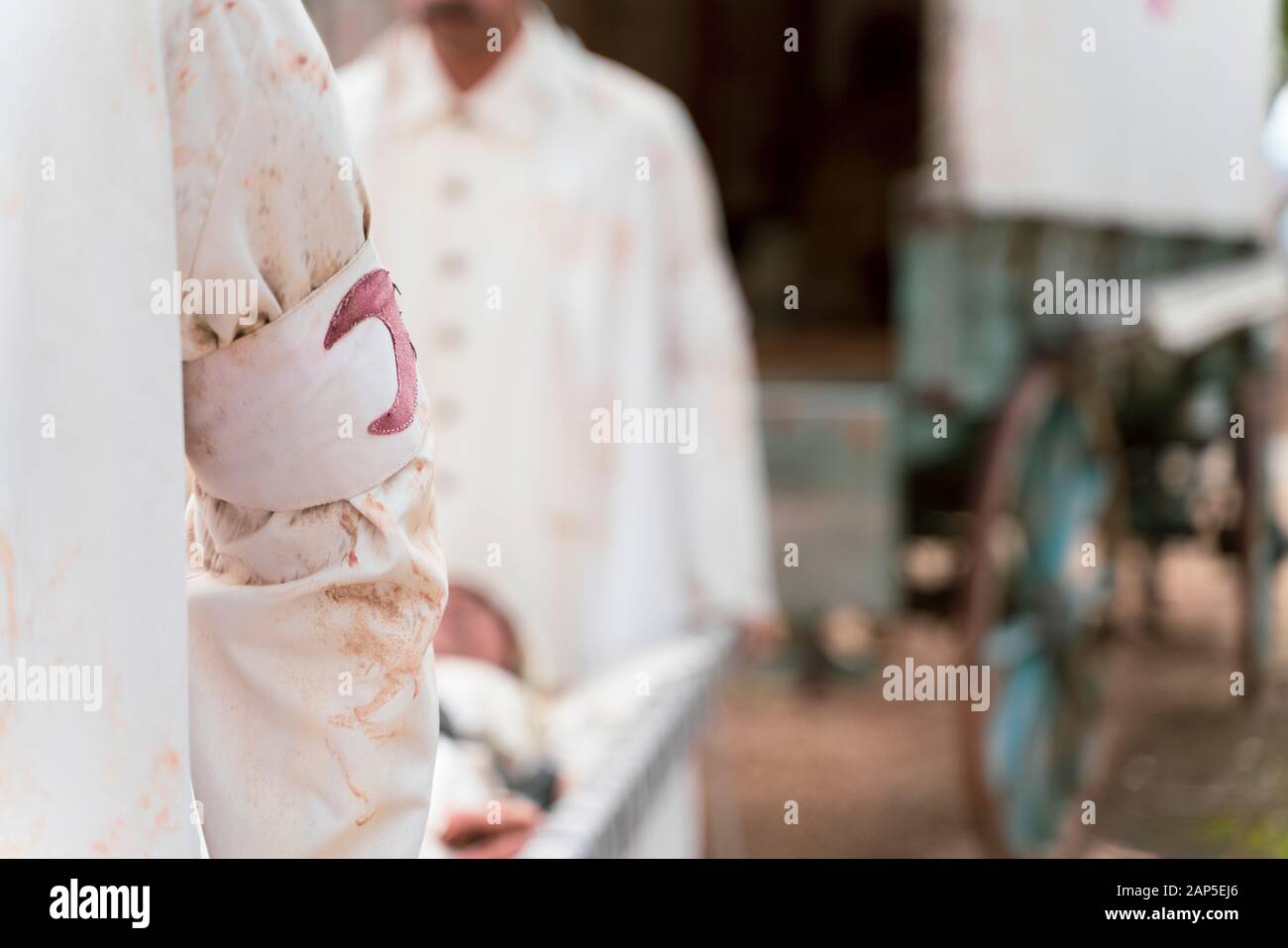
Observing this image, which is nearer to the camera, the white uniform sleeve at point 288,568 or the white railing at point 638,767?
the white uniform sleeve at point 288,568

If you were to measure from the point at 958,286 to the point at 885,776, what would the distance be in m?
1.66

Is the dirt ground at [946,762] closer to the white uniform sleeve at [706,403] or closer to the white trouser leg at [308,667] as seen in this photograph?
the white uniform sleeve at [706,403]

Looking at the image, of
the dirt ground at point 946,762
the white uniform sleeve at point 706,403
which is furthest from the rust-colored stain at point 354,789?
the dirt ground at point 946,762

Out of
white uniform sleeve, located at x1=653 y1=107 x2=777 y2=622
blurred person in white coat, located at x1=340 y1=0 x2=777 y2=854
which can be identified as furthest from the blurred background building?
white uniform sleeve, located at x1=653 y1=107 x2=777 y2=622

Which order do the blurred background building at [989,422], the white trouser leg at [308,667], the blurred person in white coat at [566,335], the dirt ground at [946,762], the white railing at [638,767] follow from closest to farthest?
the white trouser leg at [308,667] < the white railing at [638,767] < the blurred person in white coat at [566,335] < the blurred background building at [989,422] < the dirt ground at [946,762]

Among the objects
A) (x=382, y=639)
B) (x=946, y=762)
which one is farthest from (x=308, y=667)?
(x=946, y=762)

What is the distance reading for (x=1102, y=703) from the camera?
4.13 m

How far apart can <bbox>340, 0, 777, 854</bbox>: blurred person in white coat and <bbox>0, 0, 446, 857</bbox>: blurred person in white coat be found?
202 centimetres

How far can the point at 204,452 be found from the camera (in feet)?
2.82

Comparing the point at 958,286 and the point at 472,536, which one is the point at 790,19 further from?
the point at 472,536

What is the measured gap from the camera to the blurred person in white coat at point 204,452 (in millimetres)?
751

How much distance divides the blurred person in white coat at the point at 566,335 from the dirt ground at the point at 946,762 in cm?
43

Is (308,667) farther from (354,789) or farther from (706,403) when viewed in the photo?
(706,403)
